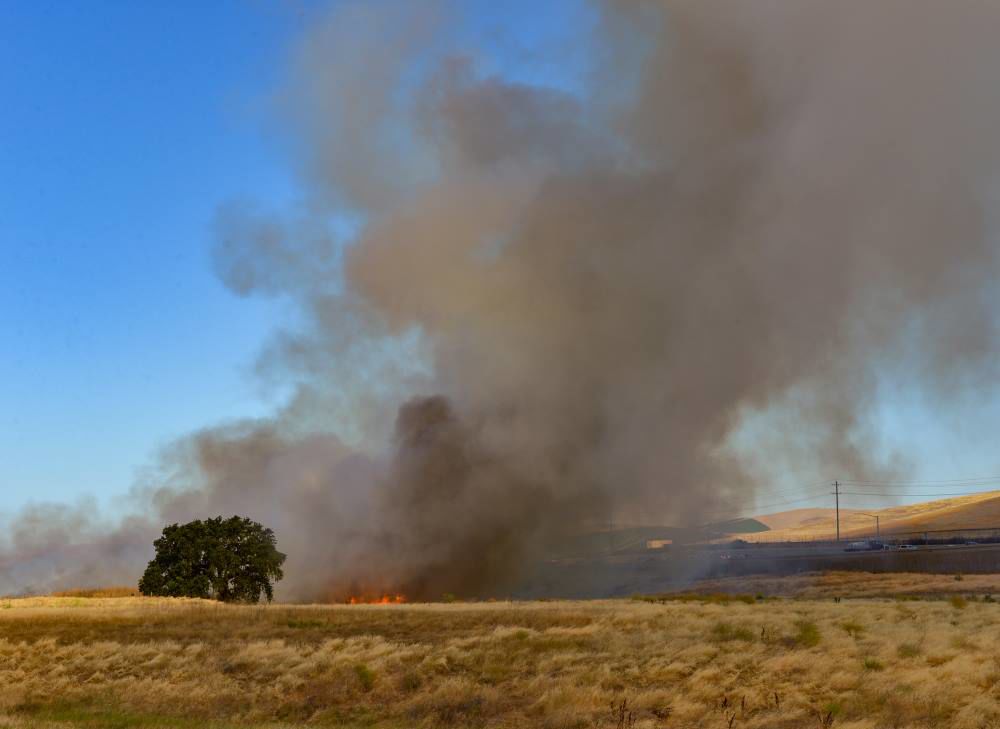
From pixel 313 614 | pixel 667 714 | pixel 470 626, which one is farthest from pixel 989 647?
pixel 313 614

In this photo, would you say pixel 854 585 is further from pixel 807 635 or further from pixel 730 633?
pixel 807 635

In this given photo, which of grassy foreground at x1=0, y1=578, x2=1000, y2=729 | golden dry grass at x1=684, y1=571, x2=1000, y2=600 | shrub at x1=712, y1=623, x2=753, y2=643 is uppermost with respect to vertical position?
grassy foreground at x1=0, y1=578, x2=1000, y2=729

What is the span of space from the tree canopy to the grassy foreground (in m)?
37.6

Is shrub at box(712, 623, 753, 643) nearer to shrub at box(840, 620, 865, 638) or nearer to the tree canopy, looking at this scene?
shrub at box(840, 620, 865, 638)

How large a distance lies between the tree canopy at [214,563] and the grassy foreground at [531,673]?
123 ft

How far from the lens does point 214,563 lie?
85625 mm

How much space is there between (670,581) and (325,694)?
4077 inches

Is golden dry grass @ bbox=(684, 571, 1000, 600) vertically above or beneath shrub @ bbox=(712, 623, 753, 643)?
beneath

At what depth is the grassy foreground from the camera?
25.4 meters

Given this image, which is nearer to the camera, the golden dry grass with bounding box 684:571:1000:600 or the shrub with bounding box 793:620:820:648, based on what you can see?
the shrub with bounding box 793:620:820:648

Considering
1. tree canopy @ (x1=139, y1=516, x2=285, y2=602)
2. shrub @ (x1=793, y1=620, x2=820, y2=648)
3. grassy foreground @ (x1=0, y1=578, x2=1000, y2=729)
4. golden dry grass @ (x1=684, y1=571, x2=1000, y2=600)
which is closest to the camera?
grassy foreground @ (x1=0, y1=578, x2=1000, y2=729)

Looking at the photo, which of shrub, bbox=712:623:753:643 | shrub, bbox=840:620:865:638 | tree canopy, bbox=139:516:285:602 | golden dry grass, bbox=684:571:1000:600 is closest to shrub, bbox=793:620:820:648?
shrub, bbox=840:620:865:638

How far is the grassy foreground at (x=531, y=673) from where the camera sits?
25.4 meters

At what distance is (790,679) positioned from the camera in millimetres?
28656
